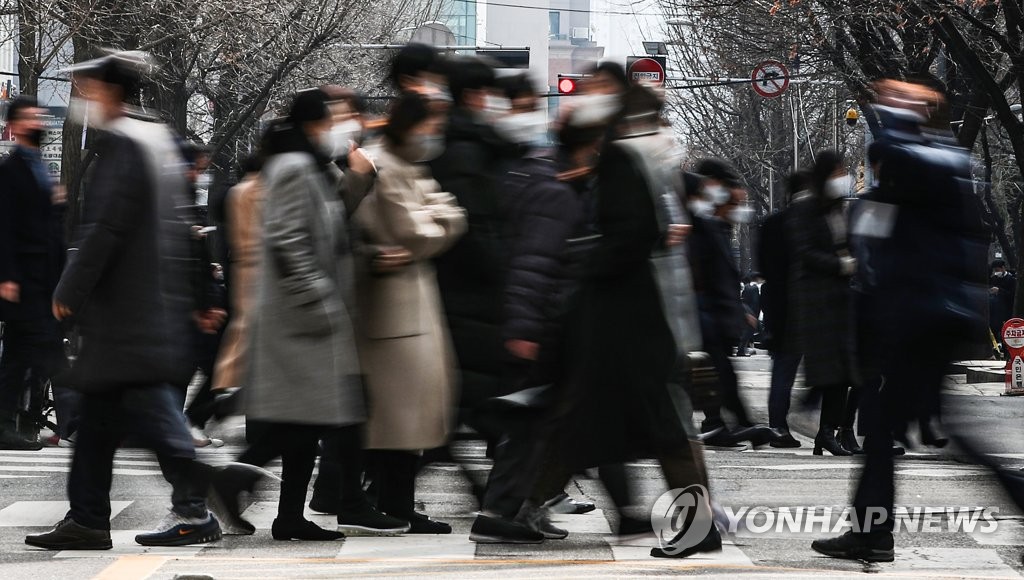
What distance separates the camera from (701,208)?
11.0m

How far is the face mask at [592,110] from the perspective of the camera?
22.7 feet

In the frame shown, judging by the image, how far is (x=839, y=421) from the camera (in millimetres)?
11195

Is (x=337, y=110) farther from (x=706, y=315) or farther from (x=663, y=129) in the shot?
(x=706, y=315)

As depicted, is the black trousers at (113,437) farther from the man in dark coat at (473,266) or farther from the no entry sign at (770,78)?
the no entry sign at (770,78)

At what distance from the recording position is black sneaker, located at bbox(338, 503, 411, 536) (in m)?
7.09

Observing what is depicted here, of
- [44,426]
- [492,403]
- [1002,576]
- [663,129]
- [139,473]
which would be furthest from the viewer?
[44,426]

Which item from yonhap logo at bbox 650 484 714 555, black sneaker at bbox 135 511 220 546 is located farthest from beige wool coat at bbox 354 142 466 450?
yonhap logo at bbox 650 484 714 555

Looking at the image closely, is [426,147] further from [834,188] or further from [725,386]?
[725,386]

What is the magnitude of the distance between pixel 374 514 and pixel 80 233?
1658 millimetres

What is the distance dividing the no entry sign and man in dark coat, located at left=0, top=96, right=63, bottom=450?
20.0 metres

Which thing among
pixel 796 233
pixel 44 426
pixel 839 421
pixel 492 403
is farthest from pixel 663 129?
pixel 44 426

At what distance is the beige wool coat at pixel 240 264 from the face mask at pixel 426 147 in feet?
3.16

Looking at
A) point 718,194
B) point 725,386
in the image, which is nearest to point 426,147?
point 718,194

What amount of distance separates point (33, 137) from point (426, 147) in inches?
149
